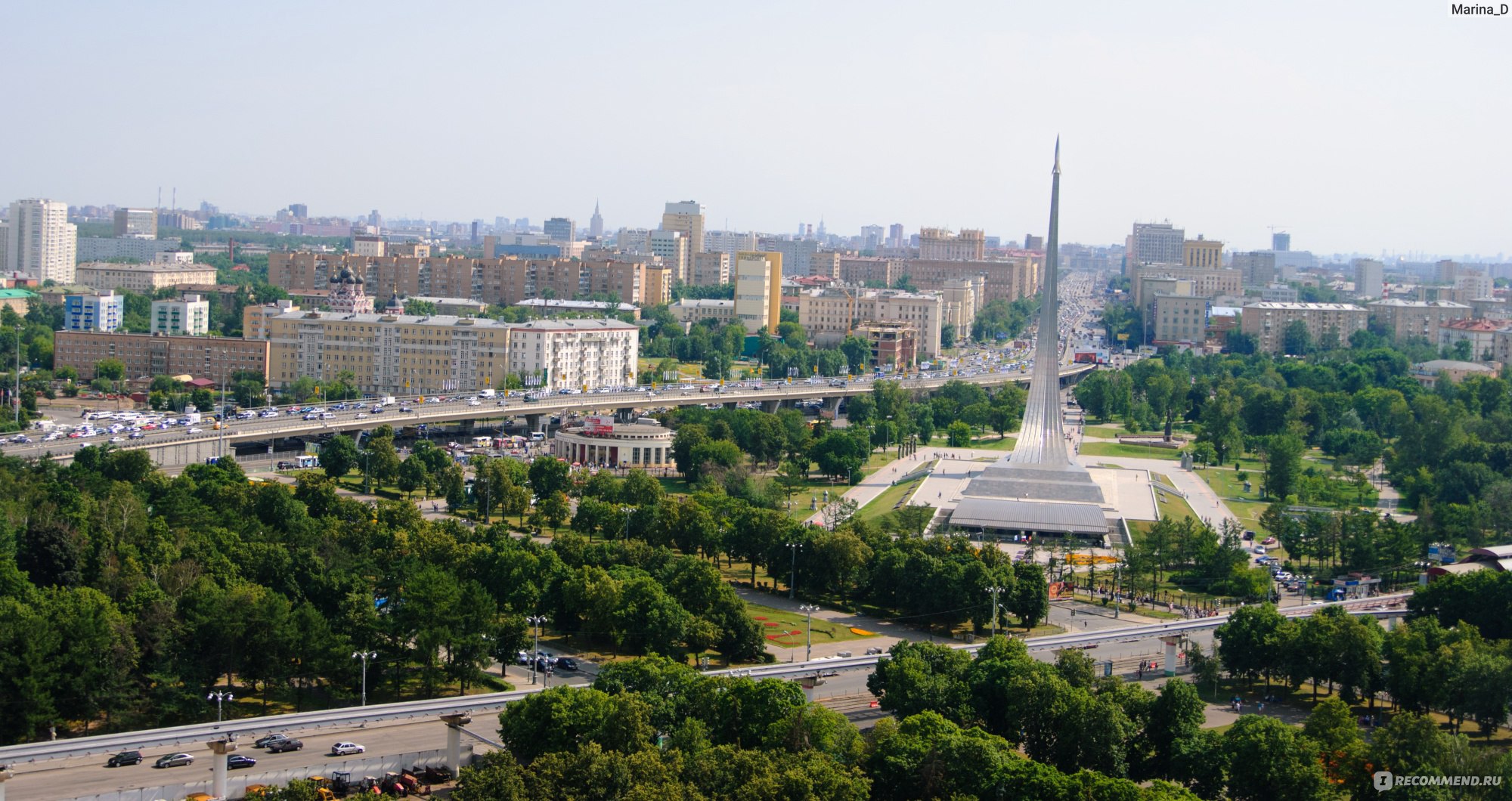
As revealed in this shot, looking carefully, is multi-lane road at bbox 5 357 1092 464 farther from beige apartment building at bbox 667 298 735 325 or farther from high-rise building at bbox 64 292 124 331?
high-rise building at bbox 64 292 124 331

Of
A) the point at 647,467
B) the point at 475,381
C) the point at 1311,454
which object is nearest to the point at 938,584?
the point at 647,467

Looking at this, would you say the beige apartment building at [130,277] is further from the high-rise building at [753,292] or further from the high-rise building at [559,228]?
the high-rise building at [559,228]

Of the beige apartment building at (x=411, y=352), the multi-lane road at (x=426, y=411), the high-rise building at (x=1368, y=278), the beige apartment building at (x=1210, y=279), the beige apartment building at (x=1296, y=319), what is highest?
the high-rise building at (x=1368, y=278)

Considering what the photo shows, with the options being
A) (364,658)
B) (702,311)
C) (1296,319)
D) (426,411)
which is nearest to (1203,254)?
(1296,319)

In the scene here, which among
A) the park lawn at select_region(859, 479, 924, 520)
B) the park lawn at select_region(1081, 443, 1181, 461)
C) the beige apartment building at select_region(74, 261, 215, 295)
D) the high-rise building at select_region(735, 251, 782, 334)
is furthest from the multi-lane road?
the beige apartment building at select_region(74, 261, 215, 295)

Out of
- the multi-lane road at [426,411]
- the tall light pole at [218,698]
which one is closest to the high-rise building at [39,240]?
the multi-lane road at [426,411]
